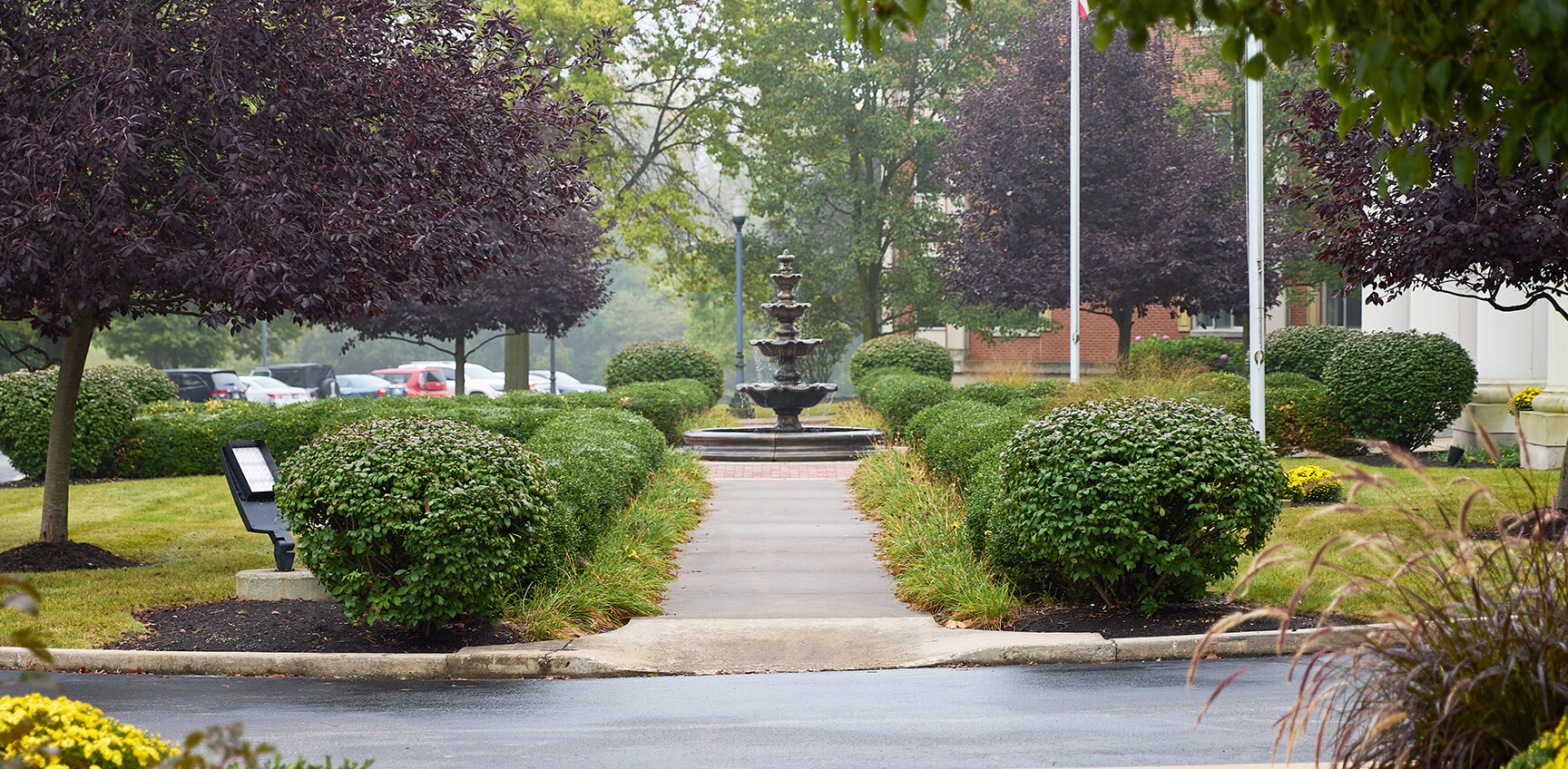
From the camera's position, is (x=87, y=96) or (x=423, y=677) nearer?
(x=423, y=677)

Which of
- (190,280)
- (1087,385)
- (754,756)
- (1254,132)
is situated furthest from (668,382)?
(754,756)

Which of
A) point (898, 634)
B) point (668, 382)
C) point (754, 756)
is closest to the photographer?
point (754, 756)

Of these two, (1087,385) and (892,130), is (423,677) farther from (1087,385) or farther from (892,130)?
(892,130)

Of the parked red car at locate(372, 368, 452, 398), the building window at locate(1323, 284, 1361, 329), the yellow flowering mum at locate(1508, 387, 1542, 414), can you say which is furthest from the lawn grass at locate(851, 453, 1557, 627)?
the parked red car at locate(372, 368, 452, 398)

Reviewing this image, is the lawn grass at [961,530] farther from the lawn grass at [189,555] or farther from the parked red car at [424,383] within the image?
the parked red car at [424,383]

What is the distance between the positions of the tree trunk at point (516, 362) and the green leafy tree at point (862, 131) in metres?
7.97

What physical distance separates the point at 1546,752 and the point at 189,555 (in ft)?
37.5

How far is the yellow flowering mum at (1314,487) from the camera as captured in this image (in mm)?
13812

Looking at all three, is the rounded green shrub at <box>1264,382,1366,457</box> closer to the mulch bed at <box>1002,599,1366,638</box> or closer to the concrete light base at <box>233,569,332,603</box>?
the mulch bed at <box>1002,599,1366,638</box>

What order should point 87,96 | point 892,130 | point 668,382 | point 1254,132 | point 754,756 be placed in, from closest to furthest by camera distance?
point 754,756 < point 87,96 < point 1254,132 < point 668,382 < point 892,130

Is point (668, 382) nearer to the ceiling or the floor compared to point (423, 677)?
nearer to the ceiling

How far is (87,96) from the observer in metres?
9.40

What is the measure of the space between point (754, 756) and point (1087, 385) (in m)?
12.2

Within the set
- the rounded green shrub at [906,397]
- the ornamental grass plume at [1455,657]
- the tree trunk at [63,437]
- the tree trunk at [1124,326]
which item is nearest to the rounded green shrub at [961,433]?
the rounded green shrub at [906,397]
